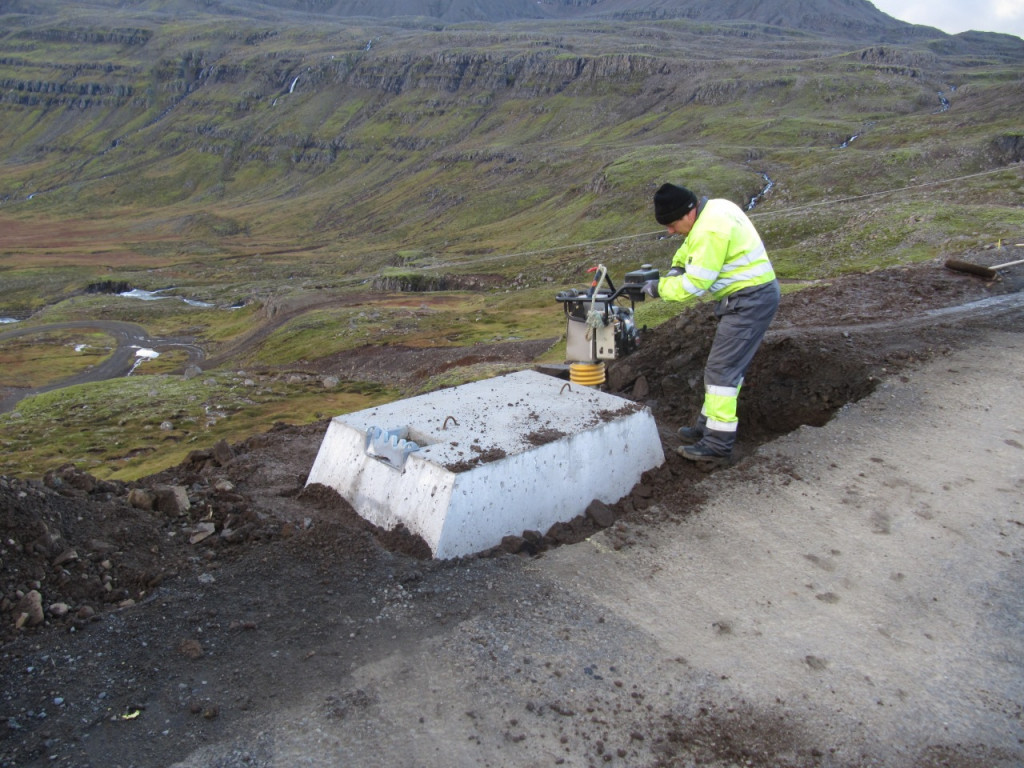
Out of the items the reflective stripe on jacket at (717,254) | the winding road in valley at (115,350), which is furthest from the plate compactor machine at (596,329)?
the winding road in valley at (115,350)

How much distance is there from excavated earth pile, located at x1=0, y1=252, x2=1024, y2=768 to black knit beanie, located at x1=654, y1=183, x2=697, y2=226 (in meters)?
2.74

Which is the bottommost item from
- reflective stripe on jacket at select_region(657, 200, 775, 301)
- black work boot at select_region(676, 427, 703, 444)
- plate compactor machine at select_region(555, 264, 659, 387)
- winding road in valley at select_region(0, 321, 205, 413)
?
winding road in valley at select_region(0, 321, 205, 413)

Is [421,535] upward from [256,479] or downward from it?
upward

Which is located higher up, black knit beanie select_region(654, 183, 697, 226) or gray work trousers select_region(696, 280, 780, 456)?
black knit beanie select_region(654, 183, 697, 226)

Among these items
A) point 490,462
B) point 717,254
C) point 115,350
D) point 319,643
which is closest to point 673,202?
point 717,254

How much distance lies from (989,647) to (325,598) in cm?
500

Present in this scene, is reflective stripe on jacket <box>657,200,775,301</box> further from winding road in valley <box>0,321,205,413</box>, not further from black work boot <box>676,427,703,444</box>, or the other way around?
winding road in valley <box>0,321,205,413</box>

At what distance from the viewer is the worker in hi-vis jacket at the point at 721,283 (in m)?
8.02

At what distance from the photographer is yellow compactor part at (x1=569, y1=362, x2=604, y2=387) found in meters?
10.0

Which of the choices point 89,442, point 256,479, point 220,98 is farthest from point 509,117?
point 256,479

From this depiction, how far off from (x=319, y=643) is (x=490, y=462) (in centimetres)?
222

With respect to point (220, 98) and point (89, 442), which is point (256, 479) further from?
point (220, 98)

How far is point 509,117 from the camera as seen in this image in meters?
153

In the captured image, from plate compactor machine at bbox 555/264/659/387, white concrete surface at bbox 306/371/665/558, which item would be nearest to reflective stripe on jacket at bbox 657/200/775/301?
plate compactor machine at bbox 555/264/659/387
